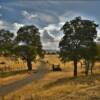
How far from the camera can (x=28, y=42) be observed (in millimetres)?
95438

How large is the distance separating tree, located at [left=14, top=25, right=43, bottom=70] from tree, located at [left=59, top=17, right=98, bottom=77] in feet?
85.4

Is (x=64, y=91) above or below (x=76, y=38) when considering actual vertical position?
below

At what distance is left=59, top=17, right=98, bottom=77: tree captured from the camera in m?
66.3

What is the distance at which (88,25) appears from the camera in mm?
67125

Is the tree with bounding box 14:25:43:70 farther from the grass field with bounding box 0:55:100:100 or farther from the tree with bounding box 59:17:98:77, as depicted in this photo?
the grass field with bounding box 0:55:100:100

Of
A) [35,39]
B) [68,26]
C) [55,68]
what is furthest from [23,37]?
[68,26]

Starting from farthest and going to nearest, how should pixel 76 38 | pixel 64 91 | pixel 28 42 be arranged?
pixel 28 42
pixel 76 38
pixel 64 91

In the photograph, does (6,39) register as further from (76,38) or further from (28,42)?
(76,38)

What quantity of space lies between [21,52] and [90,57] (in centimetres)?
3218

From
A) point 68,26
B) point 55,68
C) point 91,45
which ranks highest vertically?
point 68,26

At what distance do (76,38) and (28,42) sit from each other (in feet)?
102

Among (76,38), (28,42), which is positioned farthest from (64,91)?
(28,42)

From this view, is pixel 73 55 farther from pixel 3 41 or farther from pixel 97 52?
pixel 3 41

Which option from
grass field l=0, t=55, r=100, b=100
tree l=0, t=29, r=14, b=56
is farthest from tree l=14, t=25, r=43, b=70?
grass field l=0, t=55, r=100, b=100
